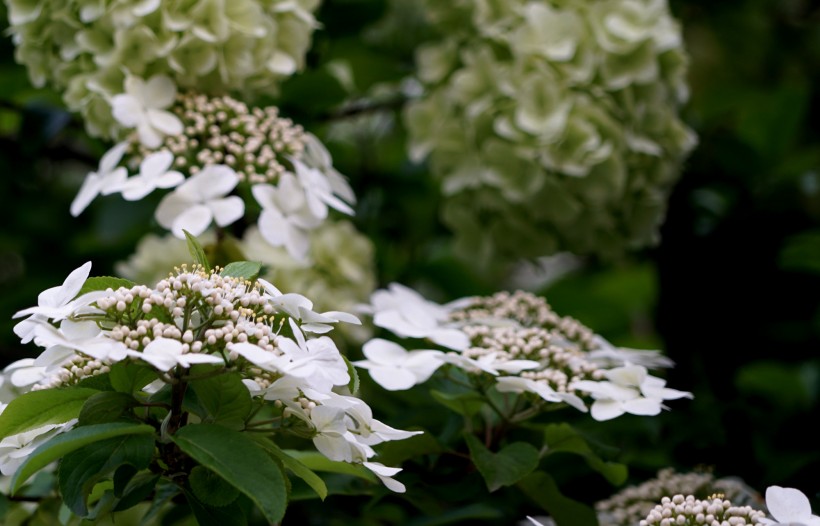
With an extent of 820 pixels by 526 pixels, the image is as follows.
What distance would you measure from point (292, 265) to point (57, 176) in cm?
77

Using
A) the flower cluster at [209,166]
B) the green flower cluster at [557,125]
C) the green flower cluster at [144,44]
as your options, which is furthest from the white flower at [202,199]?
the green flower cluster at [557,125]

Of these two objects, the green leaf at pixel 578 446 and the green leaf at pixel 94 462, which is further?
the green leaf at pixel 578 446

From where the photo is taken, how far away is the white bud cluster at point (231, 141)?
910 millimetres

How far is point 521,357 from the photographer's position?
808mm

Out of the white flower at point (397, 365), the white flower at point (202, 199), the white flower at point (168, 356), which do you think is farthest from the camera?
the white flower at point (202, 199)

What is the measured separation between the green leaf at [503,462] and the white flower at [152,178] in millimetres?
323

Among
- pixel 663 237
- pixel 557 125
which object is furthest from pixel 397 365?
pixel 663 237

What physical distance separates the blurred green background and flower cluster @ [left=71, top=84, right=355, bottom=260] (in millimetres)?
196

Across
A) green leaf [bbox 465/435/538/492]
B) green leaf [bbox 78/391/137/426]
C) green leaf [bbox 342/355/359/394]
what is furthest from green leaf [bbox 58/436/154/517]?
green leaf [bbox 465/435/538/492]

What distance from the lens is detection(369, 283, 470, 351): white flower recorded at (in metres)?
0.82

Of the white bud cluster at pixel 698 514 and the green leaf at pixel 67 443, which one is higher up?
the green leaf at pixel 67 443

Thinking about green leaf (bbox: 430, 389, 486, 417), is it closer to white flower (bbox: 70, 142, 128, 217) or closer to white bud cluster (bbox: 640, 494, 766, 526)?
white bud cluster (bbox: 640, 494, 766, 526)

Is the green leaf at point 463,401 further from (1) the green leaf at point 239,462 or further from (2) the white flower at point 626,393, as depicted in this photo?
(1) the green leaf at point 239,462

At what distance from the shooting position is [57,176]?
1.75 m
